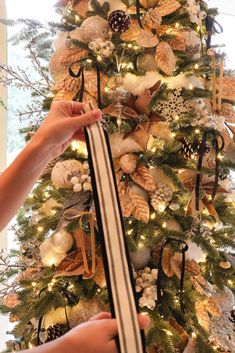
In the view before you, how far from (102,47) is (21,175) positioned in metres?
0.57

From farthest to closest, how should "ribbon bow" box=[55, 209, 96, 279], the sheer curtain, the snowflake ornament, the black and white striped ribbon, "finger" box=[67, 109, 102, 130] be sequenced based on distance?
the sheer curtain, the snowflake ornament, "ribbon bow" box=[55, 209, 96, 279], "finger" box=[67, 109, 102, 130], the black and white striped ribbon

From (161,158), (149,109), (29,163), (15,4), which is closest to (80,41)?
(149,109)

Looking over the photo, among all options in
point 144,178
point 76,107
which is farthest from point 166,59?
point 76,107

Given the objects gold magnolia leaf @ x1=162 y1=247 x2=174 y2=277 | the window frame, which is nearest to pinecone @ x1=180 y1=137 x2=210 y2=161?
gold magnolia leaf @ x1=162 y1=247 x2=174 y2=277

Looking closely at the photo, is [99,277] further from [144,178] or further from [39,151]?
[39,151]

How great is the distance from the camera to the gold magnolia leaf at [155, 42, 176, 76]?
1.05 metres

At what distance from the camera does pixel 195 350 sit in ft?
3.29

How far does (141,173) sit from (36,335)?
0.50m

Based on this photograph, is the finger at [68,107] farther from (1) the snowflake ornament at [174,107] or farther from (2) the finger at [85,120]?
(1) the snowflake ornament at [174,107]

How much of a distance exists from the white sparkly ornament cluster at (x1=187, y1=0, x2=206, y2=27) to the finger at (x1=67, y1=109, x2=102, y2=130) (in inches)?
26.5

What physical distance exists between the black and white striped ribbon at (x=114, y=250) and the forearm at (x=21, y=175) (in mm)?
131

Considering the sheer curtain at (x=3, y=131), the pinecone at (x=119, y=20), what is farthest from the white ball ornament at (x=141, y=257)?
the sheer curtain at (x=3, y=131)

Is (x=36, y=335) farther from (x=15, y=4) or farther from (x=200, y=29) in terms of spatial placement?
(x=15, y=4)

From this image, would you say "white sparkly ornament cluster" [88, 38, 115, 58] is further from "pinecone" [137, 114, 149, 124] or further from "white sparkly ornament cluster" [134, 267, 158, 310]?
"white sparkly ornament cluster" [134, 267, 158, 310]
